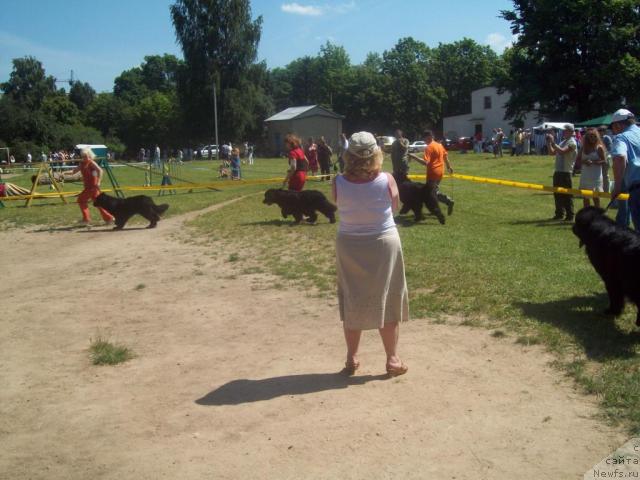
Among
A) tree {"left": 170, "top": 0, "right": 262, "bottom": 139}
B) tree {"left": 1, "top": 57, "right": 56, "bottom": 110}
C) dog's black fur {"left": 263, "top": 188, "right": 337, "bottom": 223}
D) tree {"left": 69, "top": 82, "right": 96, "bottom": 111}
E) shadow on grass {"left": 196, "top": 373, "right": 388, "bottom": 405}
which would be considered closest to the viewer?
shadow on grass {"left": 196, "top": 373, "right": 388, "bottom": 405}

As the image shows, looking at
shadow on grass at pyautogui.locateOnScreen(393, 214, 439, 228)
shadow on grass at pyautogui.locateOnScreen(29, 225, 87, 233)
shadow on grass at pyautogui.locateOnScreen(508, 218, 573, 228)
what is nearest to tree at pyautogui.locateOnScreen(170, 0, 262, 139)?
shadow on grass at pyautogui.locateOnScreen(29, 225, 87, 233)

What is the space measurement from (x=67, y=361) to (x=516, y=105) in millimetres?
45318

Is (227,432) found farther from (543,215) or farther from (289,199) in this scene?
(543,215)

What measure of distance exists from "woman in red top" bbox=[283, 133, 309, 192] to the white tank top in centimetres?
829

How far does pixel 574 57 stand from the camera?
4391 cm

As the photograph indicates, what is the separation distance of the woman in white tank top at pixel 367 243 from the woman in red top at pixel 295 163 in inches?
325

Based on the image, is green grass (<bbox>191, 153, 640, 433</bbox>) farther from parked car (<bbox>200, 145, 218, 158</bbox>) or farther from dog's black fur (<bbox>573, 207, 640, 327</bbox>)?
parked car (<bbox>200, 145, 218, 158</bbox>)

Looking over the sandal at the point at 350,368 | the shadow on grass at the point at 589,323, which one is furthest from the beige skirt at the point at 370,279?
the shadow on grass at the point at 589,323

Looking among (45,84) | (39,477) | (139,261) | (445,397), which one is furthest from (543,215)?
(45,84)

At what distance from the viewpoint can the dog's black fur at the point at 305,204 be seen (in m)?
12.5

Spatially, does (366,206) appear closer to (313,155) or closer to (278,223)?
(278,223)

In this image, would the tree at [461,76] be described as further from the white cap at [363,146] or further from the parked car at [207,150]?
the white cap at [363,146]

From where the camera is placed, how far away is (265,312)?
677 centimetres

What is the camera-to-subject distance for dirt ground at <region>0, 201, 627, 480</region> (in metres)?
3.56
